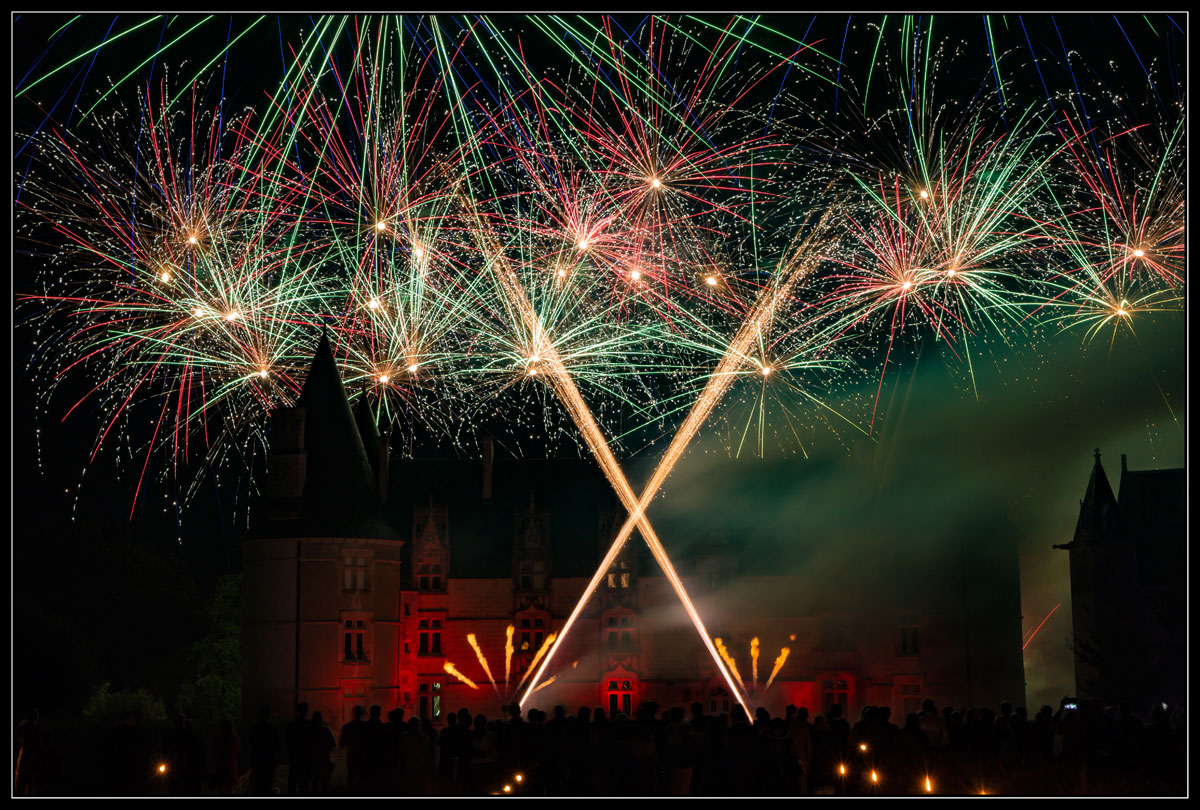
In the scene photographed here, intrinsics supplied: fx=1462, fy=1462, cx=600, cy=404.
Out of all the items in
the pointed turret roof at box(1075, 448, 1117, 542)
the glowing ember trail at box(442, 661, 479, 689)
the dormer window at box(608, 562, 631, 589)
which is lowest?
the glowing ember trail at box(442, 661, 479, 689)

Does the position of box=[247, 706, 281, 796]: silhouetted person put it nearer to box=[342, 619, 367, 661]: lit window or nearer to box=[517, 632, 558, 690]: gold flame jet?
box=[342, 619, 367, 661]: lit window

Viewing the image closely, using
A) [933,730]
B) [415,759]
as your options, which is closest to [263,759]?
[415,759]

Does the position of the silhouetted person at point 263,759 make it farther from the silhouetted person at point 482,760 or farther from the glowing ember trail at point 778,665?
the glowing ember trail at point 778,665

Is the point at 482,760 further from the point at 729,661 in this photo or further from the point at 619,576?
the point at 619,576

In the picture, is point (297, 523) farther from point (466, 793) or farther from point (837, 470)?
point (466, 793)

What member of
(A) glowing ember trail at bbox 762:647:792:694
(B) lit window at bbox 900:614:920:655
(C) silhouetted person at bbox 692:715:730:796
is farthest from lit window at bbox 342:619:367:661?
(C) silhouetted person at bbox 692:715:730:796

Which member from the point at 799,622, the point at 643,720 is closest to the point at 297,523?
the point at 799,622
